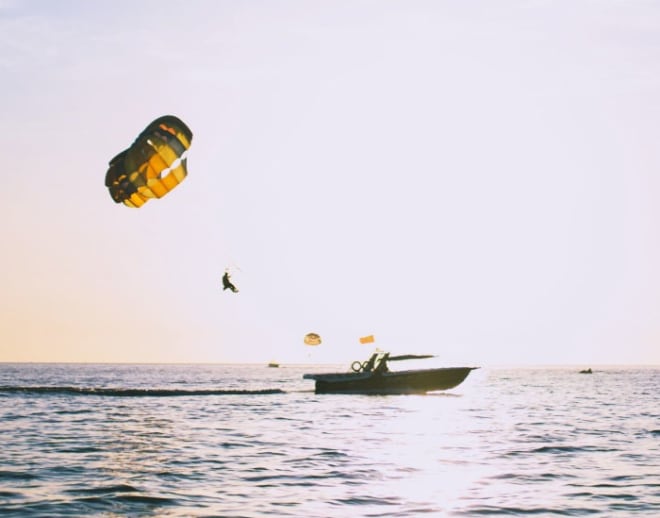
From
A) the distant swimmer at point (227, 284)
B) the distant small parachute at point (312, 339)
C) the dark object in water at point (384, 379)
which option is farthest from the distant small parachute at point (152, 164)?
the distant small parachute at point (312, 339)

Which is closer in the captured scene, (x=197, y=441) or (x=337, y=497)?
(x=337, y=497)

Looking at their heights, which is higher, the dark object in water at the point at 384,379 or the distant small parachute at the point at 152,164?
the distant small parachute at the point at 152,164

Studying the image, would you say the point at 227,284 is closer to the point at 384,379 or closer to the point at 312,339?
the point at 384,379

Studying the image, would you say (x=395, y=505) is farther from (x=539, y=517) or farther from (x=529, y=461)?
(x=529, y=461)

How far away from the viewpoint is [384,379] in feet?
225

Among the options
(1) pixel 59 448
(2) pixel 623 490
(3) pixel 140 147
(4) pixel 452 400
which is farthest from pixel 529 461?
(4) pixel 452 400

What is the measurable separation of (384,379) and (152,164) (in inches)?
1477

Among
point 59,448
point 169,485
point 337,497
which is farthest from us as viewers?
point 59,448

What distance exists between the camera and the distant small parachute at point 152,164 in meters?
34.9

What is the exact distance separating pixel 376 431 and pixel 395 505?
19.8 meters

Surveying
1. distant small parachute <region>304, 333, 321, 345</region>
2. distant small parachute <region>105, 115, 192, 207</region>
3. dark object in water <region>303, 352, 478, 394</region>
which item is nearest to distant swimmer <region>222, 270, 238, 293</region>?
distant small parachute <region>105, 115, 192, 207</region>

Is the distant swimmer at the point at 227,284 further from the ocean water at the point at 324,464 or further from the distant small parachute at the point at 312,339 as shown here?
the distant small parachute at the point at 312,339

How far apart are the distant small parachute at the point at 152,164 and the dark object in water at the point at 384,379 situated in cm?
3352

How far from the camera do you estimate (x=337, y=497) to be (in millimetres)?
21359
